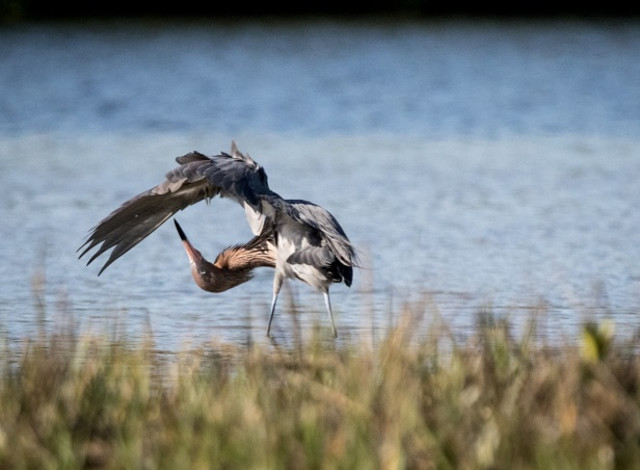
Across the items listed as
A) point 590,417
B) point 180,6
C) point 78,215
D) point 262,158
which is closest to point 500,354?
point 590,417

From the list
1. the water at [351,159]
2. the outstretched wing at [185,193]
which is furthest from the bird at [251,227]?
the water at [351,159]

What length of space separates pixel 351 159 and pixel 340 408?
9.40 meters

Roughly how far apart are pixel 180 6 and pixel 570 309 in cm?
2298

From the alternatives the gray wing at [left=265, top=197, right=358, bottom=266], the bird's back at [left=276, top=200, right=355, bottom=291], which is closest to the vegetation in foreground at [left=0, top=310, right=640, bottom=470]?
the gray wing at [left=265, top=197, right=358, bottom=266]

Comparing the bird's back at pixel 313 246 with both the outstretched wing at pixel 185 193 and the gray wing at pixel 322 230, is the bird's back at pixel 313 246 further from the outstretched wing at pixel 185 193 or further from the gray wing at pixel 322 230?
the outstretched wing at pixel 185 193

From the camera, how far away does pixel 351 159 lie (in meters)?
13.7

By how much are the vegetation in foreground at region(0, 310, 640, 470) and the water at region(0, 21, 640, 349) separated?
285 millimetres

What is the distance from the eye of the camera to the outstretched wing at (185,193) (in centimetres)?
648

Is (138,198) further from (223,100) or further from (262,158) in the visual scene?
(223,100)

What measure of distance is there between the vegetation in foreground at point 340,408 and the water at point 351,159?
0.28 metres

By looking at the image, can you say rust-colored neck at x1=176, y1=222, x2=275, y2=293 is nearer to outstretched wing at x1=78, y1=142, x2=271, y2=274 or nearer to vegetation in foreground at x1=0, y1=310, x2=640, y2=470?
outstretched wing at x1=78, y1=142, x2=271, y2=274

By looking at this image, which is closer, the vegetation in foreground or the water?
the vegetation in foreground

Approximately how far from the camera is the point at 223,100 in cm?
1819

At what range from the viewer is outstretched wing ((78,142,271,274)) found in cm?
648
